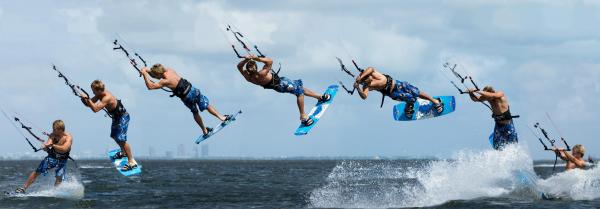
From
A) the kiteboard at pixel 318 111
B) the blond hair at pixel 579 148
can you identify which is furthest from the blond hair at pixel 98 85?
the blond hair at pixel 579 148

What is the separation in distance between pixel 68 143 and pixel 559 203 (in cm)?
1480

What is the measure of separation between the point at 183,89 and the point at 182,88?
0.04 metres

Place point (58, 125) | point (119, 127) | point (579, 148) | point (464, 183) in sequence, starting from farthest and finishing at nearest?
point (464, 183)
point (579, 148)
point (58, 125)
point (119, 127)

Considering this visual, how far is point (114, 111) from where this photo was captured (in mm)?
19516

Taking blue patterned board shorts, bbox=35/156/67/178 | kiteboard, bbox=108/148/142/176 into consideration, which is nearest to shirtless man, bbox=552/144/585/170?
kiteboard, bbox=108/148/142/176

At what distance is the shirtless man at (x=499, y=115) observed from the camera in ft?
66.9

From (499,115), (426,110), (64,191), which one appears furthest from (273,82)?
(64,191)

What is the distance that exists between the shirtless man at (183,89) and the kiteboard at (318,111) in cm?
210

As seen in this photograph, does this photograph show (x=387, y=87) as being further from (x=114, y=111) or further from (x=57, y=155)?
(x=57, y=155)

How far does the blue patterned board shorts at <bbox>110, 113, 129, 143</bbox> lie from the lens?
19.7 metres

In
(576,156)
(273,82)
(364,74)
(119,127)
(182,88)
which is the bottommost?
(576,156)

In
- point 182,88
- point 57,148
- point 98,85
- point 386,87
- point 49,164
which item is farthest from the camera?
point 49,164

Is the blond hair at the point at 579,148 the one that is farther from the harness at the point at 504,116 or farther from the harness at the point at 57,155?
the harness at the point at 57,155

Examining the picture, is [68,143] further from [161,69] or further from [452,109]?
[452,109]
